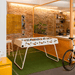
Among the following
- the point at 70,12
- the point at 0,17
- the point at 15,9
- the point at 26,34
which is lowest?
the point at 26,34

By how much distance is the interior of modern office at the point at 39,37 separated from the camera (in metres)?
3.48

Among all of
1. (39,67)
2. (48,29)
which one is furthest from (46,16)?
(39,67)

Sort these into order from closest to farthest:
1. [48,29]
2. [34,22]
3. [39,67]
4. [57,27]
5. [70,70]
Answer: [70,70] < [39,67] < [57,27] < [48,29] < [34,22]

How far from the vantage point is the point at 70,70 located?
369 cm

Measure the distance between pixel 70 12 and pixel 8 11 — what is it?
3467 millimetres

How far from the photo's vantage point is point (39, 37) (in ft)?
15.9

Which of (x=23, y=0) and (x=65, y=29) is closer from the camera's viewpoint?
(x=65, y=29)

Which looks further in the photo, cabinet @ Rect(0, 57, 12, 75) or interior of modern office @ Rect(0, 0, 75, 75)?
interior of modern office @ Rect(0, 0, 75, 75)

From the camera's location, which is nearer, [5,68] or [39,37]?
[5,68]

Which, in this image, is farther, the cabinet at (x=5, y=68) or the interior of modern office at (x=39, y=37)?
the interior of modern office at (x=39, y=37)

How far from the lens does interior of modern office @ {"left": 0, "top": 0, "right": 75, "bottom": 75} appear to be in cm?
348

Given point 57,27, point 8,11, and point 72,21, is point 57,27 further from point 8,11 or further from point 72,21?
point 8,11

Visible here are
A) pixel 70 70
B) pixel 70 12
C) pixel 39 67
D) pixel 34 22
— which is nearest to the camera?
pixel 70 70

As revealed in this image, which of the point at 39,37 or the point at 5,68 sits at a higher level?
the point at 39,37
